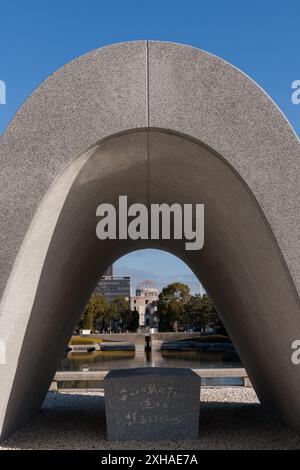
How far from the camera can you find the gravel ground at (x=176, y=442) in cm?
764

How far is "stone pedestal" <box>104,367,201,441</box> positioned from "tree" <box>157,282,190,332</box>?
177 feet

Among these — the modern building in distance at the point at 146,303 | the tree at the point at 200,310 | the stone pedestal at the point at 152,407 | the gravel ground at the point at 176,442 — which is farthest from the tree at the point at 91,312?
the modern building in distance at the point at 146,303

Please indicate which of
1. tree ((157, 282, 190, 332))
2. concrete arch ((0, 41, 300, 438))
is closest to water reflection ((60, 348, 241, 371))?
concrete arch ((0, 41, 300, 438))

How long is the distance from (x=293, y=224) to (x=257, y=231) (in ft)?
1.81

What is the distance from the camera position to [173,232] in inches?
399

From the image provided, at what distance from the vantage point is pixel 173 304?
62156 millimetres

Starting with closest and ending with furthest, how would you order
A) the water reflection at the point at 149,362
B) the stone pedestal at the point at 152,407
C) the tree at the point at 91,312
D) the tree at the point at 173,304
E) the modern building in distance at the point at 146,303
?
the stone pedestal at the point at 152,407 → the water reflection at the point at 149,362 → the tree at the point at 91,312 → the tree at the point at 173,304 → the modern building in distance at the point at 146,303

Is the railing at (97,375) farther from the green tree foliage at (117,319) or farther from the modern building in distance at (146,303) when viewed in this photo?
the modern building in distance at (146,303)

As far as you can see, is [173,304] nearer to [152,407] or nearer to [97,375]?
[97,375]

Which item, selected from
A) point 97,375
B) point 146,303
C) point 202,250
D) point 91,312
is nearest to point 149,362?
point 97,375

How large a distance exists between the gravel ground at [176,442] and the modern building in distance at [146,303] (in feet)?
339

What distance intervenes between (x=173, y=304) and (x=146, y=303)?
215ft

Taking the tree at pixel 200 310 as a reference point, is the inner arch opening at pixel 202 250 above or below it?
above

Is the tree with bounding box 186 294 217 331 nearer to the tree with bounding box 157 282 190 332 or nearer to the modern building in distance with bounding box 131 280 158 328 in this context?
the tree with bounding box 157 282 190 332
